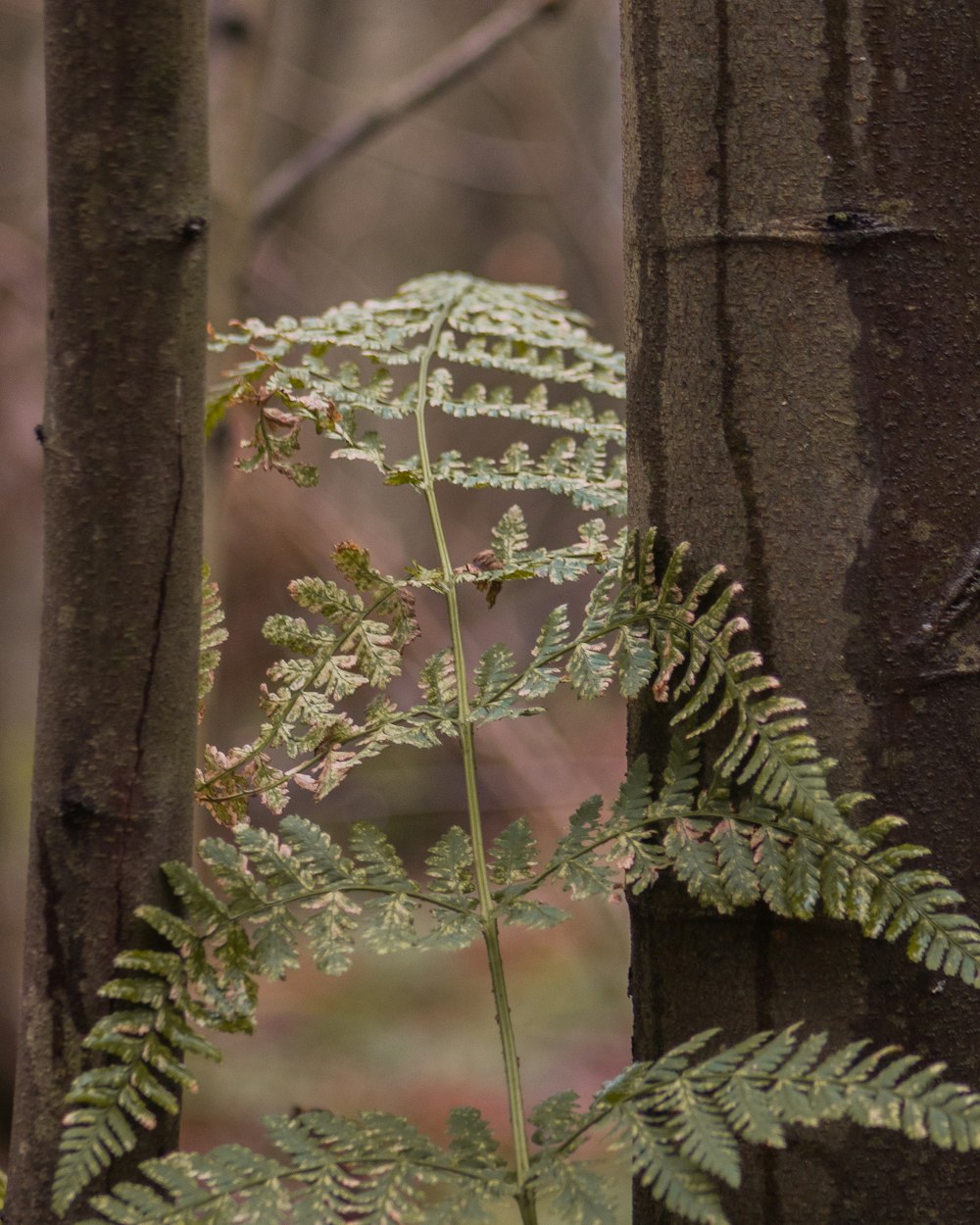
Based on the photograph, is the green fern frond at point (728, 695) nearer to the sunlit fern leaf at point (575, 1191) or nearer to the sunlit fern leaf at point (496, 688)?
the sunlit fern leaf at point (496, 688)

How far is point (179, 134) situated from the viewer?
99 centimetres

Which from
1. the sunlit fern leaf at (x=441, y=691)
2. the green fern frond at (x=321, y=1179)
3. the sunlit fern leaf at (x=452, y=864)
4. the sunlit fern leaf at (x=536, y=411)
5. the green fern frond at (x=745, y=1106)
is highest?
the sunlit fern leaf at (x=536, y=411)

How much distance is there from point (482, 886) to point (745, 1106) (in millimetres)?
312

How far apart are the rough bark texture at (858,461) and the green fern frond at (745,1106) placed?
157mm

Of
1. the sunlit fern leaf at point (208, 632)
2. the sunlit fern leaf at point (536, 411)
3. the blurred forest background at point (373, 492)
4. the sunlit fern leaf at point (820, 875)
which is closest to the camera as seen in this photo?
the sunlit fern leaf at point (820, 875)

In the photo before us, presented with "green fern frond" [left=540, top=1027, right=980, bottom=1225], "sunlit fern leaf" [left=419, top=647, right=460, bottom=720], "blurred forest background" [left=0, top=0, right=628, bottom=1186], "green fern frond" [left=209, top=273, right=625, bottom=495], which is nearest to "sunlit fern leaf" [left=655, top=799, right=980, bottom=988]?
"green fern frond" [left=540, top=1027, right=980, bottom=1225]

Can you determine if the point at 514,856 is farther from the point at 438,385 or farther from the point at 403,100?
the point at 403,100

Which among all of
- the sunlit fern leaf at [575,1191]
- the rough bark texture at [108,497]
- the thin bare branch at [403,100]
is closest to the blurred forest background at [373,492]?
the thin bare branch at [403,100]

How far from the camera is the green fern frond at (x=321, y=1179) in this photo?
827 millimetres

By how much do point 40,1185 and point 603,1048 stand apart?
17.5ft

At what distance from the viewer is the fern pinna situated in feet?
2.70

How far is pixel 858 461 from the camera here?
982mm

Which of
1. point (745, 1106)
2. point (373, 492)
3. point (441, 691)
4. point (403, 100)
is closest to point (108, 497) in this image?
point (441, 691)

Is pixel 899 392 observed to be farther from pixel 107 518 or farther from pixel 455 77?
pixel 455 77
